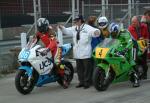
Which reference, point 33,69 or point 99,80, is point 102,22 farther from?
point 33,69

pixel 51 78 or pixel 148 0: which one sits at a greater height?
pixel 148 0

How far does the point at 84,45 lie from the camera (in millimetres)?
11703

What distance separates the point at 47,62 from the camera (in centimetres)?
1141

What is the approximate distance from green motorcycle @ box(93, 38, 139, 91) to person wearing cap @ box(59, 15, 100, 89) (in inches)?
9.8

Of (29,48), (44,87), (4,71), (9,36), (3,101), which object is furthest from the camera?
(9,36)

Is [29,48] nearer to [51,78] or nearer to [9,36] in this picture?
[51,78]

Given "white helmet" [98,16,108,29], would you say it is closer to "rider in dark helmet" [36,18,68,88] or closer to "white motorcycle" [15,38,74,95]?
"rider in dark helmet" [36,18,68,88]

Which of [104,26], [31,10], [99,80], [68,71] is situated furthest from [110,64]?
[31,10]

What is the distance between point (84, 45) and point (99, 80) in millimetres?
960

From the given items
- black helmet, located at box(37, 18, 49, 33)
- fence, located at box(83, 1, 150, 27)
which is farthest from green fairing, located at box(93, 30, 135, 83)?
fence, located at box(83, 1, 150, 27)

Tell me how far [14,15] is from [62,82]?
375 inches

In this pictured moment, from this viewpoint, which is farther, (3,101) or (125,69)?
(125,69)

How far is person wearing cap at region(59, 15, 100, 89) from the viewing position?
1166 cm

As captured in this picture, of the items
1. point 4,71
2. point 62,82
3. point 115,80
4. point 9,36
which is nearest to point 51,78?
point 62,82
